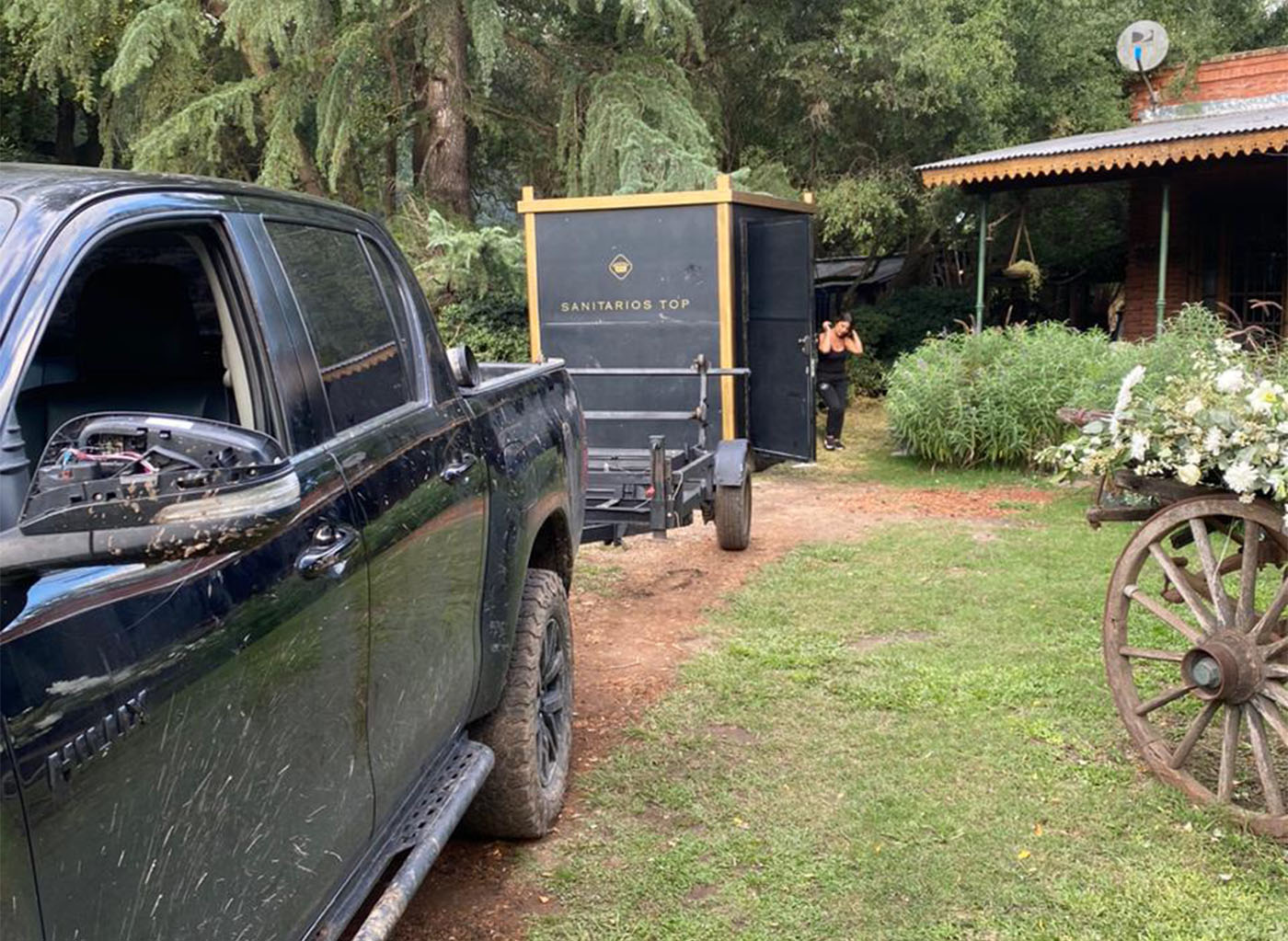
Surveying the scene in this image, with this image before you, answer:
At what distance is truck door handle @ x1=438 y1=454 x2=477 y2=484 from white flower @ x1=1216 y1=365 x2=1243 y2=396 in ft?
8.09

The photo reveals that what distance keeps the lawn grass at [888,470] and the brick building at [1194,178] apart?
Answer: 3.14m

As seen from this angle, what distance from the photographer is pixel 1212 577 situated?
13.3ft

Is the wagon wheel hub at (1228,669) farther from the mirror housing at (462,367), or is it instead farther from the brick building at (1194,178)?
the brick building at (1194,178)

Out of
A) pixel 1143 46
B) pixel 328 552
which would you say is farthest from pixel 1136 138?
pixel 328 552

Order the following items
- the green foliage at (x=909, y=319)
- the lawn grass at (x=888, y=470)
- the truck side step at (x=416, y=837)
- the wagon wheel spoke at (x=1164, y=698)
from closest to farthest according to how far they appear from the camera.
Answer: the truck side step at (x=416, y=837), the wagon wheel spoke at (x=1164, y=698), the lawn grass at (x=888, y=470), the green foliage at (x=909, y=319)

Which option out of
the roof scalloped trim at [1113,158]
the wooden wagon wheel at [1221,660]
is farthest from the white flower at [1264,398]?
the roof scalloped trim at [1113,158]

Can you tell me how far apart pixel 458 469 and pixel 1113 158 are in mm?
11430

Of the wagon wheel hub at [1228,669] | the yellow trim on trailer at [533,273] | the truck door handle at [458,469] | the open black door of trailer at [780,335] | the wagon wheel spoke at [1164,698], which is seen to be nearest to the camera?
the truck door handle at [458,469]

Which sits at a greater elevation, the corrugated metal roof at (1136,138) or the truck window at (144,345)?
the corrugated metal roof at (1136,138)

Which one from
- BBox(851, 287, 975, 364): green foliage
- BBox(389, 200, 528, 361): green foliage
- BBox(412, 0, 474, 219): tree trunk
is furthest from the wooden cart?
BBox(851, 287, 975, 364): green foliage

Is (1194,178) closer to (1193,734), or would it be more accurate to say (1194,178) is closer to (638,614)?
(638,614)

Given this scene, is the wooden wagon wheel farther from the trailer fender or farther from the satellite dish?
the satellite dish

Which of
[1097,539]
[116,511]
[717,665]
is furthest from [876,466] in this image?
[116,511]

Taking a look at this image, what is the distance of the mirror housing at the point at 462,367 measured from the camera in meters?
3.76
